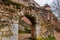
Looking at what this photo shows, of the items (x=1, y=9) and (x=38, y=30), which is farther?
(x=38, y=30)

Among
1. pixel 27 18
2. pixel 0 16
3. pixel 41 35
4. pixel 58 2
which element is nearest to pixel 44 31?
pixel 41 35

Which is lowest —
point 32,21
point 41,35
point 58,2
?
point 41,35

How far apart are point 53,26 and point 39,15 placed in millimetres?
1034

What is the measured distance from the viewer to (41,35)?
8.99 meters

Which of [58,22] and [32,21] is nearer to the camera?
[32,21]

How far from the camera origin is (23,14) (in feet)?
27.1

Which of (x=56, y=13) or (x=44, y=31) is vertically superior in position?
(x=56, y=13)

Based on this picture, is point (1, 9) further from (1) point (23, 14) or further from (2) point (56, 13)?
(2) point (56, 13)

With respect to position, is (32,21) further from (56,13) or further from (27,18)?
(56,13)

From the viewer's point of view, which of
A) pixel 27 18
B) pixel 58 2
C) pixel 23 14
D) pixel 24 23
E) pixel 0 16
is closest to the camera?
pixel 0 16

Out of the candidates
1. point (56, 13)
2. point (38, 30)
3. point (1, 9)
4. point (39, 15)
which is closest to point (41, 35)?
point (38, 30)

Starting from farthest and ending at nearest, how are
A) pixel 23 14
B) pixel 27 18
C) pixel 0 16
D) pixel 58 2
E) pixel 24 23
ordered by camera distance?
pixel 58 2 → pixel 24 23 → pixel 27 18 → pixel 23 14 → pixel 0 16

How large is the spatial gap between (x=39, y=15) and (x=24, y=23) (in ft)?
2.84

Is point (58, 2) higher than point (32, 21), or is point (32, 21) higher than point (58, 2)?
point (58, 2)
